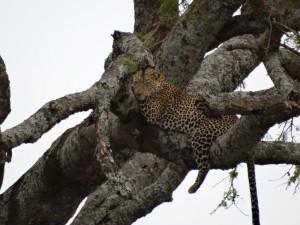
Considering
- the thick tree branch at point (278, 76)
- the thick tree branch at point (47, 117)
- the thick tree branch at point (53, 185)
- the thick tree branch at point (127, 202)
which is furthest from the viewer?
the thick tree branch at point (53, 185)

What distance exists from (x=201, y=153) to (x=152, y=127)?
0.64 metres

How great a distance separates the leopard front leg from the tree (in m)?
0.10

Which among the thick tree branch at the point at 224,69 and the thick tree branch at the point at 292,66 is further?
the thick tree branch at the point at 224,69

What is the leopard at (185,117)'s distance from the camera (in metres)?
7.03

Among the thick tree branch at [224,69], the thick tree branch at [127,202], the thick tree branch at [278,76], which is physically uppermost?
the thick tree branch at [224,69]

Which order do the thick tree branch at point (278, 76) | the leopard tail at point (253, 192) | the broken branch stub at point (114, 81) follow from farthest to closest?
the leopard tail at point (253, 192)
the thick tree branch at point (278, 76)
the broken branch stub at point (114, 81)

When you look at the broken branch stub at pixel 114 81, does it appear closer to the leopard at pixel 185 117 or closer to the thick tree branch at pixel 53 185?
the leopard at pixel 185 117

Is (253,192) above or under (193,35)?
under

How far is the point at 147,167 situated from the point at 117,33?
207 cm

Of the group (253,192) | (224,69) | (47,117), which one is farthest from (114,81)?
(224,69)

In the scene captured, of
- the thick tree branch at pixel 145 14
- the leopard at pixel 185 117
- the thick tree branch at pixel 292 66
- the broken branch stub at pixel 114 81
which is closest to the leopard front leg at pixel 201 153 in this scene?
the leopard at pixel 185 117

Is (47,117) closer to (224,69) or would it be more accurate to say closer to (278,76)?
(278,76)

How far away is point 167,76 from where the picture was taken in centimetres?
862

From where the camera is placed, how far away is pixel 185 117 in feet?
25.0
